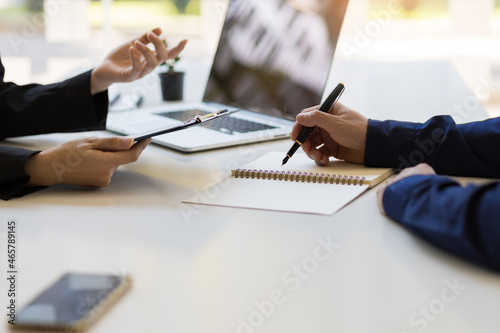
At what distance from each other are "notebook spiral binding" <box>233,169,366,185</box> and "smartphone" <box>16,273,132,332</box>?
0.44 m

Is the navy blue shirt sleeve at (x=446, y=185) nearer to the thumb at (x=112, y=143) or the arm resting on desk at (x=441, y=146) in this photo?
the arm resting on desk at (x=441, y=146)

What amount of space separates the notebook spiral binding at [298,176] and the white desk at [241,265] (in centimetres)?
5

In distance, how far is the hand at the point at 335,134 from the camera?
1121 mm

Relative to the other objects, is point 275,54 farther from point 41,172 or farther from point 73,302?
point 73,302

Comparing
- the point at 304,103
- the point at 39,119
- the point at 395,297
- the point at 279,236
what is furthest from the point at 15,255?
the point at 304,103

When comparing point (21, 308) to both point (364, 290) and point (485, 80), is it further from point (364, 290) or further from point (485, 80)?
point (485, 80)

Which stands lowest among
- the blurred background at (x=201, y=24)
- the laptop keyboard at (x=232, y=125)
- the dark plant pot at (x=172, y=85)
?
the blurred background at (x=201, y=24)

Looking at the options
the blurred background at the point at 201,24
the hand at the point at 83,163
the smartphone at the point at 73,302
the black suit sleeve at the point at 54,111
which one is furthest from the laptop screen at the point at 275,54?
the blurred background at the point at 201,24

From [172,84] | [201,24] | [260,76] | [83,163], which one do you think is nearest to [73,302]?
[83,163]

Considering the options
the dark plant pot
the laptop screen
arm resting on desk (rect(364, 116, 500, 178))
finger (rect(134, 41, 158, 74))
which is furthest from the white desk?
the dark plant pot

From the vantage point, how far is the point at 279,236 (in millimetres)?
813

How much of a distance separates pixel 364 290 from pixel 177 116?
989 millimetres

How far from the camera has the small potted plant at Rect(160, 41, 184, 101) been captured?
1792 mm

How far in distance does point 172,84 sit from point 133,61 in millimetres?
526
